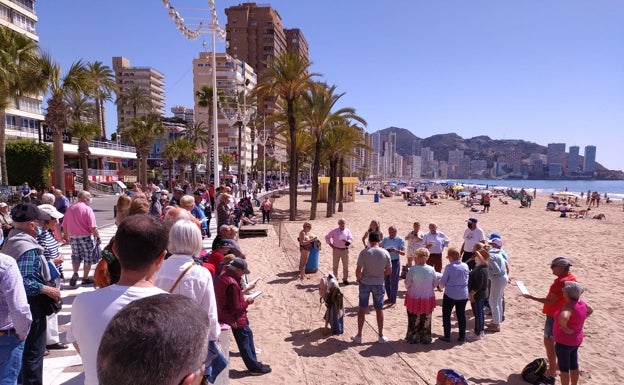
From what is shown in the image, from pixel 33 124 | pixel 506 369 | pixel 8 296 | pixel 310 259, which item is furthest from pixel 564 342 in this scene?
pixel 33 124

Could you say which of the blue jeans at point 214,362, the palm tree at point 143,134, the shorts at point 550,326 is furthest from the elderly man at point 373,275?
the palm tree at point 143,134

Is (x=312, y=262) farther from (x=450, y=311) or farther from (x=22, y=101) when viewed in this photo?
(x=22, y=101)

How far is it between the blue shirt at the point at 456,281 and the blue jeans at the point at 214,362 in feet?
12.7

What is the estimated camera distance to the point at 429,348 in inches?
239

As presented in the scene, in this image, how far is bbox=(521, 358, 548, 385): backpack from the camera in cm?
508

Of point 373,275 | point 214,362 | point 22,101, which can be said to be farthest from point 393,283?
point 22,101

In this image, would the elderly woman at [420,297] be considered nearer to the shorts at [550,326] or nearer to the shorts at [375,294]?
the shorts at [375,294]

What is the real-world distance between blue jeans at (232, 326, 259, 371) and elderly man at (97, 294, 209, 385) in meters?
3.75

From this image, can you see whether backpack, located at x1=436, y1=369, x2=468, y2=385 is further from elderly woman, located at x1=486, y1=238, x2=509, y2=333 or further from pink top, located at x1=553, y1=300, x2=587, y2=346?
elderly woman, located at x1=486, y1=238, x2=509, y2=333

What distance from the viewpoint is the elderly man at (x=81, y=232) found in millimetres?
7185

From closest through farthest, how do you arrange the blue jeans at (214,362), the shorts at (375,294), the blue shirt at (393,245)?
the blue jeans at (214,362)
the shorts at (375,294)
the blue shirt at (393,245)

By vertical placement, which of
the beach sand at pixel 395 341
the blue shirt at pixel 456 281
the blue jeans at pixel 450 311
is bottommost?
the beach sand at pixel 395 341

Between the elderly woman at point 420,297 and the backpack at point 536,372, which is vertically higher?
the elderly woman at point 420,297

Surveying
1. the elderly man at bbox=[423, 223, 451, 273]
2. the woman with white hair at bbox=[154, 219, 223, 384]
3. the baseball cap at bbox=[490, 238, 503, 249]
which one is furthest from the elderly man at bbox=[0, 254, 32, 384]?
the elderly man at bbox=[423, 223, 451, 273]
